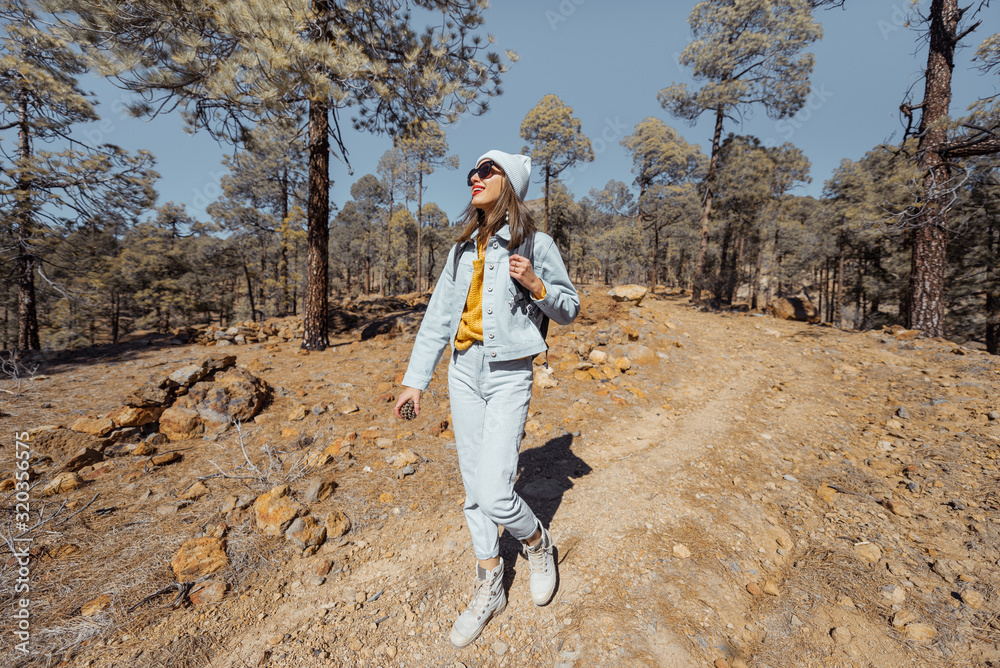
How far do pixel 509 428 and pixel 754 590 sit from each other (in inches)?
66.2

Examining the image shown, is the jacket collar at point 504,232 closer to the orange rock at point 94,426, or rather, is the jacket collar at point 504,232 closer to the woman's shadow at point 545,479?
the woman's shadow at point 545,479

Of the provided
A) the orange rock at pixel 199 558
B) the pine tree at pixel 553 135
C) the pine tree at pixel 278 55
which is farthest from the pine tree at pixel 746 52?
the orange rock at pixel 199 558

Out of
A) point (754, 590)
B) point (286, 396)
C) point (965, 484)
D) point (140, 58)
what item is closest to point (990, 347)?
point (965, 484)

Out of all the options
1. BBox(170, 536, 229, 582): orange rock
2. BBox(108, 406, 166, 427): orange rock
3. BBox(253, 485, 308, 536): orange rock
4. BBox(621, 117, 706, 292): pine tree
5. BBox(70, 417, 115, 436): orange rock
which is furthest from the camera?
BBox(621, 117, 706, 292): pine tree

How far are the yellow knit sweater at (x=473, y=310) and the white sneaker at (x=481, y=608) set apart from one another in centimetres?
124

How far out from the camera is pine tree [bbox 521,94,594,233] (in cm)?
1686

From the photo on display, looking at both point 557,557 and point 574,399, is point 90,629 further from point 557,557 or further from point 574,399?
point 574,399

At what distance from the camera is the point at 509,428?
1.79m

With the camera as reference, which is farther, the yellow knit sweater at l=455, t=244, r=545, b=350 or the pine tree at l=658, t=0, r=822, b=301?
the pine tree at l=658, t=0, r=822, b=301

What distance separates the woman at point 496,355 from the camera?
5.82 ft

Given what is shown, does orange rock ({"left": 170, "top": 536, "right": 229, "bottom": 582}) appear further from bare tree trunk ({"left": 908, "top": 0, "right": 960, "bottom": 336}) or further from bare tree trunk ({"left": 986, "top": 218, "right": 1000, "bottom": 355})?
bare tree trunk ({"left": 986, "top": 218, "right": 1000, "bottom": 355})

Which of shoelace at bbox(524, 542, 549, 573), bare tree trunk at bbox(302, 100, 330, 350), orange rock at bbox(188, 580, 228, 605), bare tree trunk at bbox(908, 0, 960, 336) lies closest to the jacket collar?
shoelace at bbox(524, 542, 549, 573)

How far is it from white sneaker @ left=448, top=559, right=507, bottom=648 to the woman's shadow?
0.27 metres

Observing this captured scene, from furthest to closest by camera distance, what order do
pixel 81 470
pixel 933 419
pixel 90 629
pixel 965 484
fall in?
1. pixel 933 419
2. pixel 81 470
3. pixel 965 484
4. pixel 90 629
